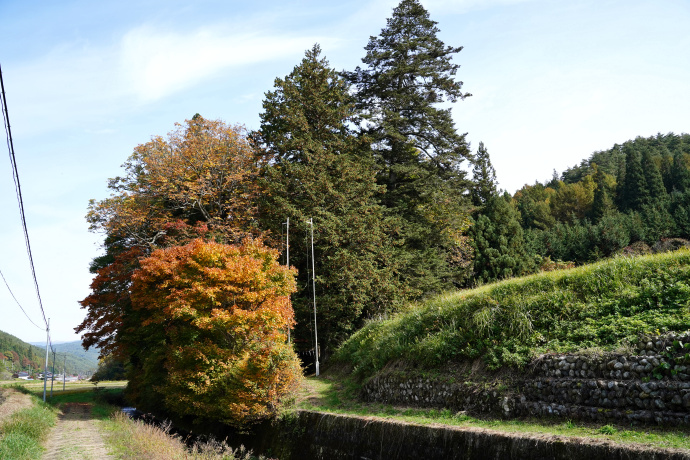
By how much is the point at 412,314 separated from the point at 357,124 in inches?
658

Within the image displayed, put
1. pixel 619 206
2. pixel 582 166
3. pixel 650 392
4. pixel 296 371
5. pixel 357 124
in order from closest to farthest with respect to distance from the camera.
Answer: pixel 650 392
pixel 296 371
pixel 357 124
pixel 619 206
pixel 582 166

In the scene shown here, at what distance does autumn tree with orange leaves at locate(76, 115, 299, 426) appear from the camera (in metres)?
15.8

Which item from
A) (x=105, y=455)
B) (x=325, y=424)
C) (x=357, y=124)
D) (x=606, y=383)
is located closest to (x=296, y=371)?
(x=325, y=424)

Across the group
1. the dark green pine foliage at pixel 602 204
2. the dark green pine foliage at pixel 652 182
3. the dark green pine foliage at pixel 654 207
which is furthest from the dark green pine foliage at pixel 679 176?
the dark green pine foliage at pixel 602 204

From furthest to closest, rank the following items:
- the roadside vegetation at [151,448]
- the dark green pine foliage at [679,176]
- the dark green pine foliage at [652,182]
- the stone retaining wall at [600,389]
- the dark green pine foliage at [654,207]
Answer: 1. the dark green pine foliage at [679,176]
2. the dark green pine foliage at [652,182]
3. the dark green pine foliage at [654,207]
4. the roadside vegetation at [151,448]
5. the stone retaining wall at [600,389]

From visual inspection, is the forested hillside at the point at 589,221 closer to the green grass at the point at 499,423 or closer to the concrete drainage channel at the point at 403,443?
the green grass at the point at 499,423

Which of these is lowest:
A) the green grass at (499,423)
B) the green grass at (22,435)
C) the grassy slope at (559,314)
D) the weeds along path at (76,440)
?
the weeds along path at (76,440)

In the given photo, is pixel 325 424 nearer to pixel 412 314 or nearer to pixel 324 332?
pixel 412 314

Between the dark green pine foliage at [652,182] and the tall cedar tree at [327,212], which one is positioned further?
the dark green pine foliage at [652,182]

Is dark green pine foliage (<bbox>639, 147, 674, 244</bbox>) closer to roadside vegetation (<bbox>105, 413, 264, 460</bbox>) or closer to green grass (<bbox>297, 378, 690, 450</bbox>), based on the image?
green grass (<bbox>297, 378, 690, 450</bbox>)

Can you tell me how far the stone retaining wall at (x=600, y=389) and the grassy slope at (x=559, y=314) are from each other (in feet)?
1.24

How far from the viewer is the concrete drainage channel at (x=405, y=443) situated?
6934 mm

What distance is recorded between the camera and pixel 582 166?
283 ft

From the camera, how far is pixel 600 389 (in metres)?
8.48
